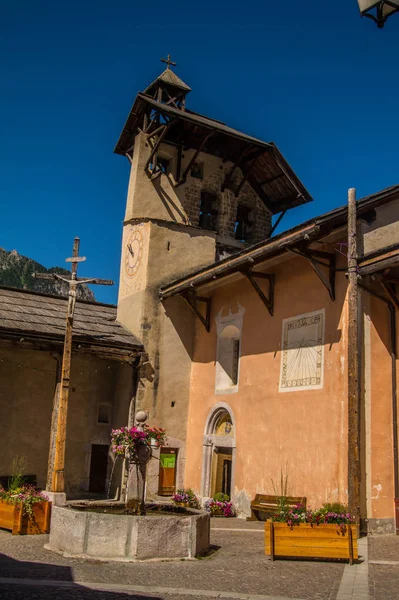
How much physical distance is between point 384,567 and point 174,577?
9.92 feet

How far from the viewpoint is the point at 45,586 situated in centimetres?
717

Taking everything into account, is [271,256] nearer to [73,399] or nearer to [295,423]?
[295,423]

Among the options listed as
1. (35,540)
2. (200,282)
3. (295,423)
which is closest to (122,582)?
(35,540)

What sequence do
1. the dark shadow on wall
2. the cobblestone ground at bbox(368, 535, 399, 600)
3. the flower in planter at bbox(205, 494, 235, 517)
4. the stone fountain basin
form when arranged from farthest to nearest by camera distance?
A: the flower in planter at bbox(205, 494, 235, 517) → the stone fountain basin → the cobblestone ground at bbox(368, 535, 399, 600) → the dark shadow on wall

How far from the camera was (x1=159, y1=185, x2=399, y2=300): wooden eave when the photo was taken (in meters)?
12.2

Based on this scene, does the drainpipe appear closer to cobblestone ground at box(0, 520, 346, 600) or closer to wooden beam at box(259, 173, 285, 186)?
cobblestone ground at box(0, 520, 346, 600)

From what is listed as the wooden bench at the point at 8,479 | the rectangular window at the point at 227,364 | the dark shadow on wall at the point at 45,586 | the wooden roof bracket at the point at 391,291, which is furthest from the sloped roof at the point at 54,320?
the dark shadow on wall at the point at 45,586

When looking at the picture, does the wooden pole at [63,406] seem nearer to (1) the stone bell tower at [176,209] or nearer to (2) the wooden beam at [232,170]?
(1) the stone bell tower at [176,209]

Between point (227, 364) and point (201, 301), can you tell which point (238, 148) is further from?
point (227, 364)

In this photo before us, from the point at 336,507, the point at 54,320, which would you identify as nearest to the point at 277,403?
the point at 336,507

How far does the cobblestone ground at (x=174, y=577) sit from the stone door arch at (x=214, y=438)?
664 centimetres

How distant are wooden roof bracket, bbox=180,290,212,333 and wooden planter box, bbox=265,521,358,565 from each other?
9480 millimetres

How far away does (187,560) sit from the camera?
29.8 feet

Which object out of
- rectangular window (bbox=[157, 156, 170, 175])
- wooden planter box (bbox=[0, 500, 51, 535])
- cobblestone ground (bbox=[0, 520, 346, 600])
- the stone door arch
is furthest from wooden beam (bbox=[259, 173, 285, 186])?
cobblestone ground (bbox=[0, 520, 346, 600])
